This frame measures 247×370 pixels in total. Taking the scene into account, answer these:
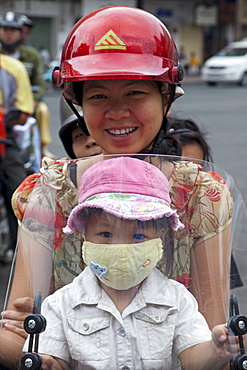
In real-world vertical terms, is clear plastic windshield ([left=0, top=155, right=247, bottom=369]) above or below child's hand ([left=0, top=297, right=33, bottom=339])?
above

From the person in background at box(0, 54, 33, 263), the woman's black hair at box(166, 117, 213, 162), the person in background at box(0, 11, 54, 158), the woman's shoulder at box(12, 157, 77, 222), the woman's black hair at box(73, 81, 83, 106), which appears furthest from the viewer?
the person in background at box(0, 11, 54, 158)

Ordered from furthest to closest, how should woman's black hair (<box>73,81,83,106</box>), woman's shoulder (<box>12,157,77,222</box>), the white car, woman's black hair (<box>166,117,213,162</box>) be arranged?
the white car, woman's black hair (<box>166,117,213,162</box>), woman's black hair (<box>73,81,83,106</box>), woman's shoulder (<box>12,157,77,222</box>)

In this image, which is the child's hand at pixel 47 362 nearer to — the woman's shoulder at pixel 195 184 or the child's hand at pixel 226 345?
the child's hand at pixel 226 345

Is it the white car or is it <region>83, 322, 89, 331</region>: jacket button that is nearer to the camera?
<region>83, 322, 89, 331</region>: jacket button

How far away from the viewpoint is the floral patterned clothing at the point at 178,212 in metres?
1.71

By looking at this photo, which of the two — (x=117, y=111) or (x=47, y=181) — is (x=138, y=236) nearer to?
(x=47, y=181)

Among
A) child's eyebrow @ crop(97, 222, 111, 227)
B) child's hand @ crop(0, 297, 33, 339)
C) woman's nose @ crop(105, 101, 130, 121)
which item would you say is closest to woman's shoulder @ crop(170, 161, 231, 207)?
child's eyebrow @ crop(97, 222, 111, 227)

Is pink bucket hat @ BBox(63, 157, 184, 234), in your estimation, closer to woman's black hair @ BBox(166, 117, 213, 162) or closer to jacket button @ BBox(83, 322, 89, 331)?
jacket button @ BBox(83, 322, 89, 331)

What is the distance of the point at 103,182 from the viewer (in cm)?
167

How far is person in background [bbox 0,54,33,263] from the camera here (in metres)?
5.23

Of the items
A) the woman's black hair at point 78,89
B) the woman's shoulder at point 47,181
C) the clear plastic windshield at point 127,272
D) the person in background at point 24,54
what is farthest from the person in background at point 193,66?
the clear plastic windshield at point 127,272

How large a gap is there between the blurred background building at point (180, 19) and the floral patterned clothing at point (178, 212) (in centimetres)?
3149

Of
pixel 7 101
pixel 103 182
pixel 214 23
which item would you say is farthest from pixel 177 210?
pixel 214 23

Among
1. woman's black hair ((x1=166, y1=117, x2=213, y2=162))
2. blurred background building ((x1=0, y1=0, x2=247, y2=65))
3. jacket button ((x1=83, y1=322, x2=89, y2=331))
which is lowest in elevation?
blurred background building ((x1=0, y1=0, x2=247, y2=65))
